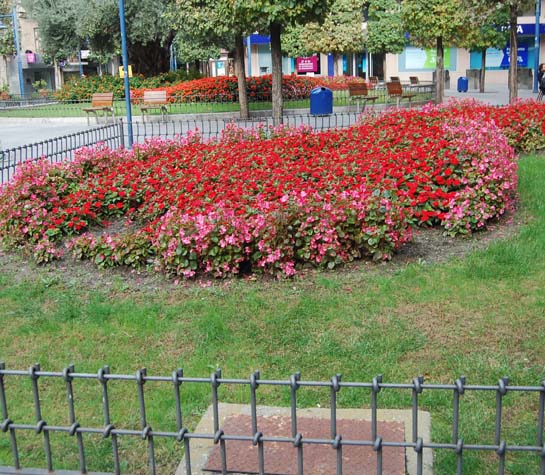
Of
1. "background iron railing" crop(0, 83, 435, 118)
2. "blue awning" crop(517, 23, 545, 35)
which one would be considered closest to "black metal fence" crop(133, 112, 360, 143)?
"background iron railing" crop(0, 83, 435, 118)

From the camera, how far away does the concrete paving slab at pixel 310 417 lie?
3.73 m

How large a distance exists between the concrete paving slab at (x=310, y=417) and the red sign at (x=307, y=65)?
54118mm

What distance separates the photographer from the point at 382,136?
394 inches

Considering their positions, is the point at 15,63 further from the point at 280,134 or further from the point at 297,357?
the point at 297,357

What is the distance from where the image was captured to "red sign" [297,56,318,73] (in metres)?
56.8

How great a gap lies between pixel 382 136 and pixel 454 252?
130 inches

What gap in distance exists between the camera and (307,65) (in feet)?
187

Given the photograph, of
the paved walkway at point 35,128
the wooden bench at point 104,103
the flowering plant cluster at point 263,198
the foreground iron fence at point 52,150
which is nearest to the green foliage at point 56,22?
the paved walkway at point 35,128

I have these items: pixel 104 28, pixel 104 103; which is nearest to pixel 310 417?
pixel 104 103

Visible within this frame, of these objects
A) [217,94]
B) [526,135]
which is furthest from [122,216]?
[217,94]

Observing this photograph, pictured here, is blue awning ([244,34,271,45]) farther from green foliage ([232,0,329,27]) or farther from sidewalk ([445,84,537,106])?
green foliage ([232,0,329,27])

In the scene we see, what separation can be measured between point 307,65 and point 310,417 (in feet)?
179

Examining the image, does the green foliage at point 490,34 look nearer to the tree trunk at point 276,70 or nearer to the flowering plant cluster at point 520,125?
the tree trunk at point 276,70

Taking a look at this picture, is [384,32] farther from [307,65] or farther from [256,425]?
[256,425]
